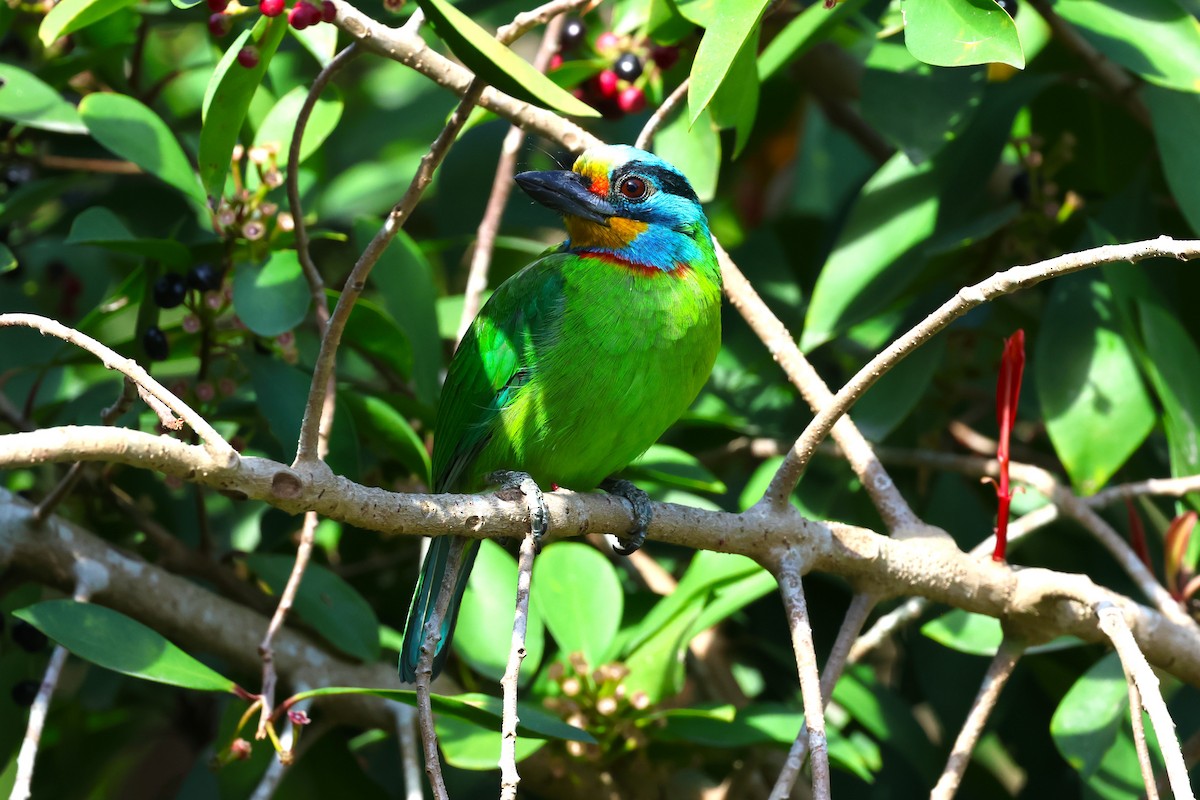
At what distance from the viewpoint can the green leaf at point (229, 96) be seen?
6.43 ft

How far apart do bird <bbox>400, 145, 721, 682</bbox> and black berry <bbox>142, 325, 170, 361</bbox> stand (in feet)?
1.83

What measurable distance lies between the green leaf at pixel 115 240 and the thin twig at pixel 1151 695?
177 centimetres

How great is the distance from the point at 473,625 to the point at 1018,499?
132 cm

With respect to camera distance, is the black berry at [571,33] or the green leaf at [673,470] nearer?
the green leaf at [673,470]

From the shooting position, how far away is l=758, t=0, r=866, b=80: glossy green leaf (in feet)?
8.50

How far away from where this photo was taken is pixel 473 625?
105 inches

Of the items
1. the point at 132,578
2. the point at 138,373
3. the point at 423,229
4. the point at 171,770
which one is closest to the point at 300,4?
the point at 138,373

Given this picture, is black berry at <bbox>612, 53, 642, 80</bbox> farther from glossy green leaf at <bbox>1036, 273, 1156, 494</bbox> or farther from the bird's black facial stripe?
glossy green leaf at <bbox>1036, 273, 1156, 494</bbox>

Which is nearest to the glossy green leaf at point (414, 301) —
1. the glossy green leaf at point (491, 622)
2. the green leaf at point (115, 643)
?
the glossy green leaf at point (491, 622)

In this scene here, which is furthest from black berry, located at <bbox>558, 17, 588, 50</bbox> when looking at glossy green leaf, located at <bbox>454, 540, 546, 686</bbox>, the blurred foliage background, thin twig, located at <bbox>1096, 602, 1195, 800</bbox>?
thin twig, located at <bbox>1096, 602, 1195, 800</bbox>

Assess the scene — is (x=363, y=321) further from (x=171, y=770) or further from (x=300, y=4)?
(x=171, y=770)

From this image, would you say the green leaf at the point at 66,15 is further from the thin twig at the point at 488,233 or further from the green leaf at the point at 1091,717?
the green leaf at the point at 1091,717

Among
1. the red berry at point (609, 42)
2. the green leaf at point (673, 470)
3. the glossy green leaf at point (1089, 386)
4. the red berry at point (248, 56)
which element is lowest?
the green leaf at point (673, 470)

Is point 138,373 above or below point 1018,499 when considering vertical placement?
above
